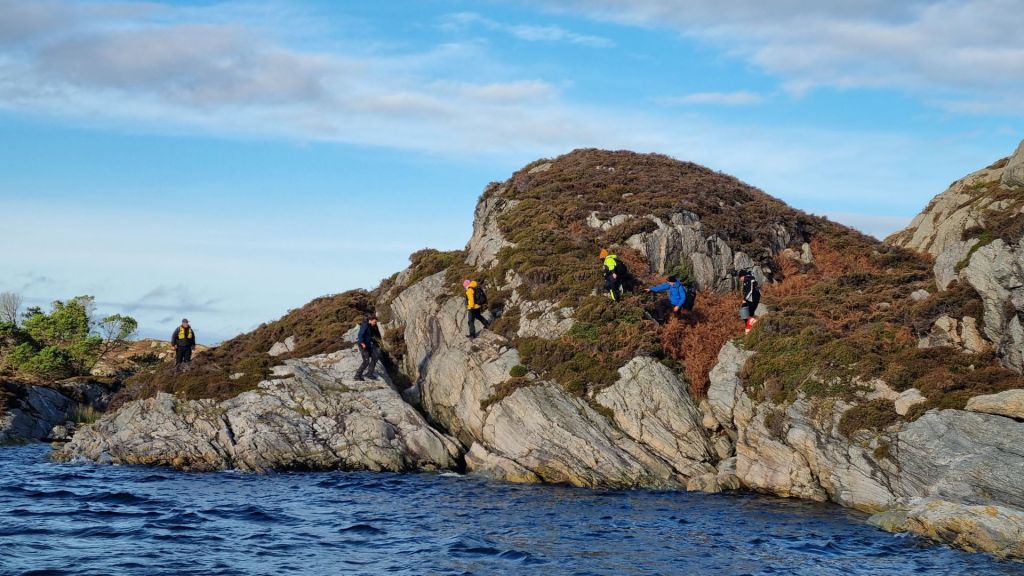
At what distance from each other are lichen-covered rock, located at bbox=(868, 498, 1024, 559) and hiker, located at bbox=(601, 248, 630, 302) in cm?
1730

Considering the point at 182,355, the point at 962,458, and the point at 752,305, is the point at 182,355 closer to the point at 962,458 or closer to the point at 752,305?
the point at 752,305

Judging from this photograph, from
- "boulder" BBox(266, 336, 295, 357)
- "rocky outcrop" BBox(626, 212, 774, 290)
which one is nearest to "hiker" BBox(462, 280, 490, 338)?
"rocky outcrop" BBox(626, 212, 774, 290)

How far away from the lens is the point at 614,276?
3688 cm

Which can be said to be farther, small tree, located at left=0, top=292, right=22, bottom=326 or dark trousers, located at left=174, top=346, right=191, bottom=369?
small tree, located at left=0, top=292, right=22, bottom=326

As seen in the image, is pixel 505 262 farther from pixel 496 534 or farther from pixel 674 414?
pixel 496 534

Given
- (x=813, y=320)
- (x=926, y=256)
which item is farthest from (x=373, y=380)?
(x=926, y=256)

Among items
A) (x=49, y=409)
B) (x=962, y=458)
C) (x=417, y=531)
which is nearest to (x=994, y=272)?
(x=962, y=458)

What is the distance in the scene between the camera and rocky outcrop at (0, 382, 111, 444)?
4275cm

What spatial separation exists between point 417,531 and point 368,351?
15.0 metres

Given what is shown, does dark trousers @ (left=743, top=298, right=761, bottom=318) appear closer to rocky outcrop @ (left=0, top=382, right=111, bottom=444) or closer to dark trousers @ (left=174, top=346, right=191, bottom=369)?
dark trousers @ (left=174, top=346, right=191, bottom=369)

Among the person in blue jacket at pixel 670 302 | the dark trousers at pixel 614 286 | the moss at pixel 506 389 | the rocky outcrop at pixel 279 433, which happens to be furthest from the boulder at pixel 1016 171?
the rocky outcrop at pixel 279 433

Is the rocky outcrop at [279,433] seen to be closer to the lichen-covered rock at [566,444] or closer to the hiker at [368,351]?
the hiker at [368,351]

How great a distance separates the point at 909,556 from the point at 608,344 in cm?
1628

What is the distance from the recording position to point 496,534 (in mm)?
22078
